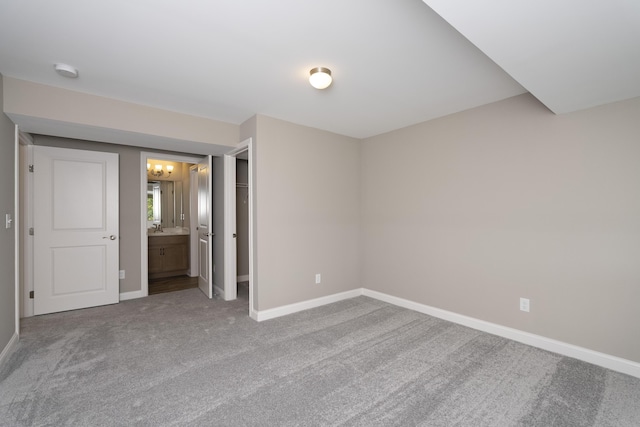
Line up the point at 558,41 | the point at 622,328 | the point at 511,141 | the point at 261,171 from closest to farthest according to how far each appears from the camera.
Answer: the point at 558,41 < the point at 622,328 < the point at 511,141 < the point at 261,171

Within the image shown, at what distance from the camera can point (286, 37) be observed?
6.35ft

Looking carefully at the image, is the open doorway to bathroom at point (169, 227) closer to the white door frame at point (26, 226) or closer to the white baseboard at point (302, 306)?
the white door frame at point (26, 226)

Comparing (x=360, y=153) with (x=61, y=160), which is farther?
(x=360, y=153)

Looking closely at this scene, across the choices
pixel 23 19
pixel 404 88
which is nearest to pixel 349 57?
pixel 404 88

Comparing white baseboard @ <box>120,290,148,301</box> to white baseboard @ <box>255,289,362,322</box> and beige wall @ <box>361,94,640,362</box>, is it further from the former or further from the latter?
beige wall @ <box>361,94,640,362</box>

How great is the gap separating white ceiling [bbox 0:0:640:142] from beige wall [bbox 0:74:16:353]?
57 centimetres

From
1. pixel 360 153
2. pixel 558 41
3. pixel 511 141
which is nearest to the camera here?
pixel 558 41

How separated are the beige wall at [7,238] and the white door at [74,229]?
3.03 feet

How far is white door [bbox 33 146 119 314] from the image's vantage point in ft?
11.6

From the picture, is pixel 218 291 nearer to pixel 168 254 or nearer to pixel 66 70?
pixel 168 254

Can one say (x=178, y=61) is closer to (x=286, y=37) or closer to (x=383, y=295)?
(x=286, y=37)

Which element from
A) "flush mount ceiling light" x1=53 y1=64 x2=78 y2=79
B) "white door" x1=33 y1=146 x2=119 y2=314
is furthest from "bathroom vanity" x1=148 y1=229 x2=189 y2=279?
"flush mount ceiling light" x1=53 y1=64 x2=78 y2=79

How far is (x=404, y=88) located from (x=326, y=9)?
127cm

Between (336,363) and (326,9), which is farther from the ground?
(326,9)
